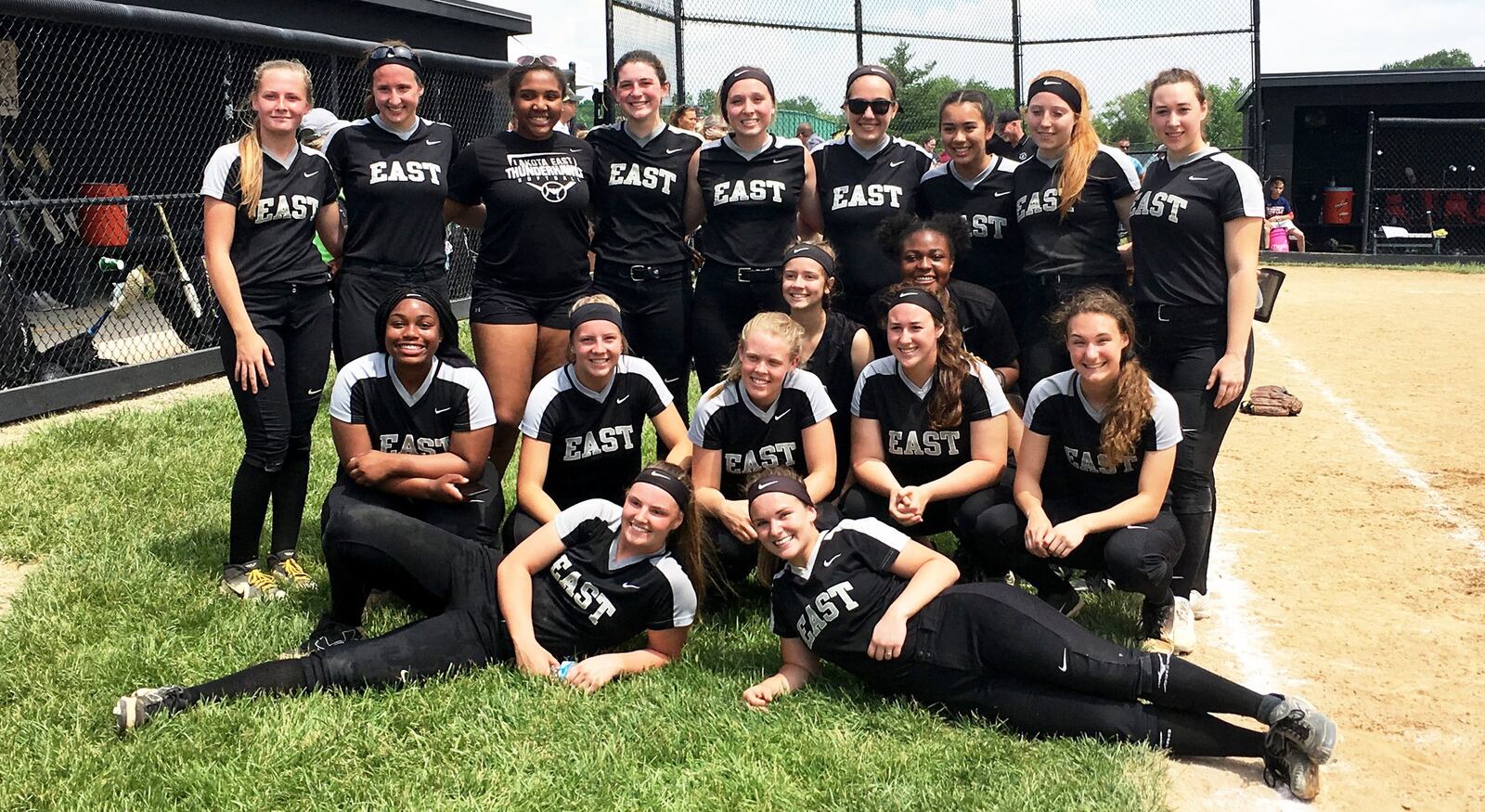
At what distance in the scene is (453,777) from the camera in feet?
10.3

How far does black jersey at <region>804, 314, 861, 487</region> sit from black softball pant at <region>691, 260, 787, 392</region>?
1.03 ft

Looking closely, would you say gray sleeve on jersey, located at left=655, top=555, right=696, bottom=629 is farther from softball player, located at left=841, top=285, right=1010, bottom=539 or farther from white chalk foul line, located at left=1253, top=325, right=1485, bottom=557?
white chalk foul line, located at left=1253, top=325, right=1485, bottom=557

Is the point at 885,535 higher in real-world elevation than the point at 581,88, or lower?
lower

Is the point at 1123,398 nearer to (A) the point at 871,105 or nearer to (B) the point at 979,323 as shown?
(B) the point at 979,323

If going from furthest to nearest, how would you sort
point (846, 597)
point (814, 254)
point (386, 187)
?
1. point (386, 187)
2. point (814, 254)
3. point (846, 597)

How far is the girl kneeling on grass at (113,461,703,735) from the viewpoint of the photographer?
146 inches

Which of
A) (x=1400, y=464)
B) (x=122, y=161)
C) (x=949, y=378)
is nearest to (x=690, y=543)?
(x=949, y=378)

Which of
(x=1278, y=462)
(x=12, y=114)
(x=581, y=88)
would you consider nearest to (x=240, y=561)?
(x=1278, y=462)

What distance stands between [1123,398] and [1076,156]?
1.09 m

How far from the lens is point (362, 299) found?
464cm

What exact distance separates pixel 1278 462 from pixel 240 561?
212 inches

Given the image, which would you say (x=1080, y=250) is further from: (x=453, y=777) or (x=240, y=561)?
(x=240, y=561)

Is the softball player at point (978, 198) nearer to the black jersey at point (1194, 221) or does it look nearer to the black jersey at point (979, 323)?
the black jersey at point (979, 323)

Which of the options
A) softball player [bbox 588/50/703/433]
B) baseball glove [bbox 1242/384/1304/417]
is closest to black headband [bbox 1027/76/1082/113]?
softball player [bbox 588/50/703/433]
